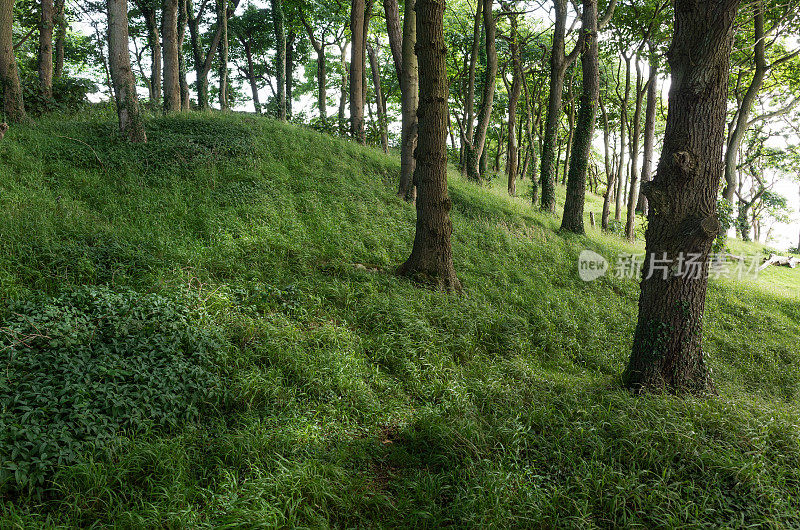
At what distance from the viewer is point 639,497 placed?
3066mm

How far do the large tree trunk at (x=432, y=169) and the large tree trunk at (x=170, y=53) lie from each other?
9.30m

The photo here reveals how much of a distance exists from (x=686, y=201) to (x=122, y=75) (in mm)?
10399

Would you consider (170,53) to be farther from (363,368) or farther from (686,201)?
(686,201)

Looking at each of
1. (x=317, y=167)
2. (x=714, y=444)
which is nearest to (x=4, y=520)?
(x=714, y=444)

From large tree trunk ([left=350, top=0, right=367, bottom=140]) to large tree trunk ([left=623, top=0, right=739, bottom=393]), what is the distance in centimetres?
1144

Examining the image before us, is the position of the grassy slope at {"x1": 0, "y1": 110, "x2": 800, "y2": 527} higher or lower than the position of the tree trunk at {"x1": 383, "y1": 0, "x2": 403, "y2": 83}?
lower

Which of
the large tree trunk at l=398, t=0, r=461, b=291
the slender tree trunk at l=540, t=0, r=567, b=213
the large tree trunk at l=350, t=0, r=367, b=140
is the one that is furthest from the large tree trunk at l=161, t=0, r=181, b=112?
the slender tree trunk at l=540, t=0, r=567, b=213

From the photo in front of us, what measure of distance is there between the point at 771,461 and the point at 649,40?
1533 cm

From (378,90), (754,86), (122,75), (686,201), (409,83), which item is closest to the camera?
(686,201)

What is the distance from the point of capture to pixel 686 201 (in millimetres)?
4645

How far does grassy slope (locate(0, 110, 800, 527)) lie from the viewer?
3098 mm

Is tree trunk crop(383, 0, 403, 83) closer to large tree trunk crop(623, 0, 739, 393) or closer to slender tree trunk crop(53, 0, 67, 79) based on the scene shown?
large tree trunk crop(623, 0, 739, 393)

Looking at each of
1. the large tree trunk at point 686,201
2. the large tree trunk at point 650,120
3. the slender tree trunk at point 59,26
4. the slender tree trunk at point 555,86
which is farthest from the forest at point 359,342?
the slender tree trunk at point 59,26

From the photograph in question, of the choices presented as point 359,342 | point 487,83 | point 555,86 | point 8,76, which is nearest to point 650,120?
point 555,86
